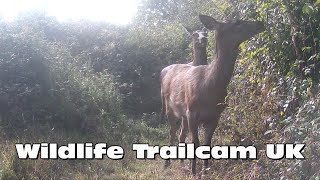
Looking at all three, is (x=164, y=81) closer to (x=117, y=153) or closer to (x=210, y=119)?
(x=117, y=153)

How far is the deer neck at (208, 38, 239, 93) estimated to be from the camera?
20.6ft

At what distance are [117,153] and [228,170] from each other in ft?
7.84

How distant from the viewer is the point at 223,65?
634 centimetres

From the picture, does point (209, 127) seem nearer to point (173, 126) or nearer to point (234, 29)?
point (234, 29)

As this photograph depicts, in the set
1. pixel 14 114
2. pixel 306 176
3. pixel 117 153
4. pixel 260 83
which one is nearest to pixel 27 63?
pixel 14 114

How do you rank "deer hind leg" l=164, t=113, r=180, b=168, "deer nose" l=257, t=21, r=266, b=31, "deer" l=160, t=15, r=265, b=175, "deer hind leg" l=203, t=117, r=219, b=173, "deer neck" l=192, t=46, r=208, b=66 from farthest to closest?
"deer hind leg" l=164, t=113, r=180, b=168
"deer neck" l=192, t=46, r=208, b=66
"deer hind leg" l=203, t=117, r=219, b=173
"deer" l=160, t=15, r=265, b=175
"deer nose" l=257, t=21, r=266, b=31

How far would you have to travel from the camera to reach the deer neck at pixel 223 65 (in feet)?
20.6

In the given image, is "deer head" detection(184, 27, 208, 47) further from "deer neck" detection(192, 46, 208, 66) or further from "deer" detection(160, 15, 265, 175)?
"deer" detection(160, 15, 265, 175)

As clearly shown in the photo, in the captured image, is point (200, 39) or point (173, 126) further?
point (173, 126)

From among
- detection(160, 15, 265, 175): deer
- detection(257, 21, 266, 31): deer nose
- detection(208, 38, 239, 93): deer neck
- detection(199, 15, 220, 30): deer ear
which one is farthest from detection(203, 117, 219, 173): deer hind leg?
detection(257, 21, 266, 31): deer nose

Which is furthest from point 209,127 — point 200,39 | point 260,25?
point 200,39

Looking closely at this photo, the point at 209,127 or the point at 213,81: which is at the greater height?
the point at 213,81

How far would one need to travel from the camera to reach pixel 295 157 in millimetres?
4617

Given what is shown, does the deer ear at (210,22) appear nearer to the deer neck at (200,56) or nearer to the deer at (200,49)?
the deer at (200,49)
